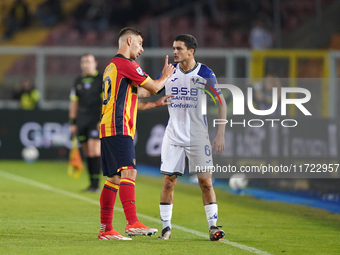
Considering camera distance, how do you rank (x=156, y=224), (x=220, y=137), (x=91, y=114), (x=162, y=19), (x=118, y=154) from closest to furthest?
(x=118, y=154) → (x=220, y=137) → (x=156, y=224) → (x=91, y=114) → (x=162, y=19)

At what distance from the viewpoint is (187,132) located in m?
6.06

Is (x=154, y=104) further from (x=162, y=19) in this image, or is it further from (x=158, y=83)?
(x=162, y=19)

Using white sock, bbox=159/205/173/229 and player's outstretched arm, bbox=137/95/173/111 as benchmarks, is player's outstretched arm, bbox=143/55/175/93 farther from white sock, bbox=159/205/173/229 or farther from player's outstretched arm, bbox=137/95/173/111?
white sock, bbox=159/205/173/229

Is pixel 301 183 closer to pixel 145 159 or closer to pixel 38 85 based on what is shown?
pixel 145 159

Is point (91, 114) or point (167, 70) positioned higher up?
point (167, 70)

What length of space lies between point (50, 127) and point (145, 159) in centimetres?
294

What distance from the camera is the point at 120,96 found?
597 cm

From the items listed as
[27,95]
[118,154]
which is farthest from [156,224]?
[27,95]

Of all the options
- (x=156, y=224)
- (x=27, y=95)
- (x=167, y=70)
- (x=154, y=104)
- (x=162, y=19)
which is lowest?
(x=156, y=224)

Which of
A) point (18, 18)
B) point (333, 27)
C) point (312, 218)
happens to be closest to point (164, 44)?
point (333, 27)

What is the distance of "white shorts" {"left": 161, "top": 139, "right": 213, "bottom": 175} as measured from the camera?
19.7 feet

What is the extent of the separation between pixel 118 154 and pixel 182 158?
0.61 meters

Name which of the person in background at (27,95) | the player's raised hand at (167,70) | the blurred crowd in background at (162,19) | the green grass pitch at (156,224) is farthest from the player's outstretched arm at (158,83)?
the person in background at (27,95)

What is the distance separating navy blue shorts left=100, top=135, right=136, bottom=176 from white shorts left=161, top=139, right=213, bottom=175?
332 mm
